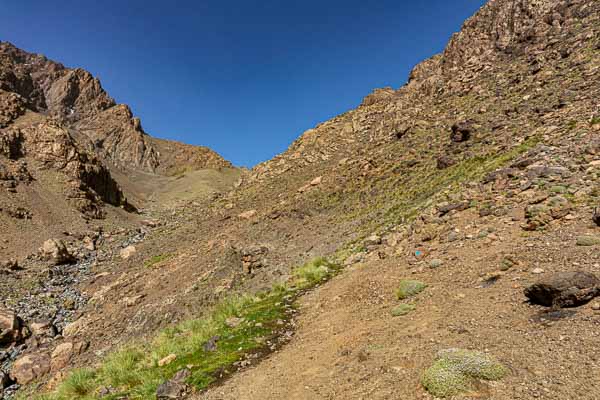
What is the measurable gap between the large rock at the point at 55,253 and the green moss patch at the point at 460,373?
138ft

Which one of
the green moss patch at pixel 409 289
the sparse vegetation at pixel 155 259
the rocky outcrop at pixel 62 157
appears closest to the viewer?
the green moss patch at pixel 409 289

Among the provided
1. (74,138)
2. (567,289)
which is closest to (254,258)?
(567,289)

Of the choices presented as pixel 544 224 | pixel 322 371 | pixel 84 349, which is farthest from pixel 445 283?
pixel 84 349

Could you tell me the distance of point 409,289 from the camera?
10008 millimetres

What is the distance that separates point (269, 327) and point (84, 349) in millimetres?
12163

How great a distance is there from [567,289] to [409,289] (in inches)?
155

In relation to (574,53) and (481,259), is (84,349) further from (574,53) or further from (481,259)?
(574,53)

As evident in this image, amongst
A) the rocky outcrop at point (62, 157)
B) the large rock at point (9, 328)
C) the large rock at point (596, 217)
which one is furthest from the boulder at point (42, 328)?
the rocky outcrop at point (62, 157)

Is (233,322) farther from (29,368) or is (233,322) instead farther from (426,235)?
(29,368)

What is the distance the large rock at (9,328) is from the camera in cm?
2088

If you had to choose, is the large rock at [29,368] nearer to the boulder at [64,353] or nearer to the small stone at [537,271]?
the boulder at [64,353]

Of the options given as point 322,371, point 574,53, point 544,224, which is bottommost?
point 322,371

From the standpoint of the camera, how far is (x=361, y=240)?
1708 centimetres

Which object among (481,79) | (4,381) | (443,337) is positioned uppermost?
(481,79)
